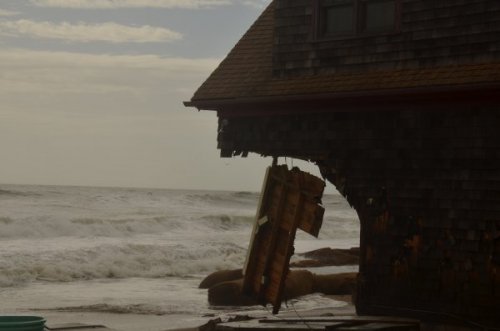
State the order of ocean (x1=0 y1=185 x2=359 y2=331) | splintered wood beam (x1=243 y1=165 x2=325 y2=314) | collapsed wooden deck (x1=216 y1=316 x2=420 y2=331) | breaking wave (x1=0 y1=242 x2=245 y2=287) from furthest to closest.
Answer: breaking wave (x1=0 y1=242 x2=245 y2=287)
ocean (x1=0 y1=185 x2=359 y2=331)
splintered wood beam (x1=243 y1=165 x2=325 y2=314)
collapsed wooden deck (x1=216 y1=316 x2=420 y2=331)

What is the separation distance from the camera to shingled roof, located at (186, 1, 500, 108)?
13.4 m

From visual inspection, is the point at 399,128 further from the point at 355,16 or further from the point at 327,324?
the point at 327,324

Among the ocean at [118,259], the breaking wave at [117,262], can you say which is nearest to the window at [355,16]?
the ocean at [118,259]

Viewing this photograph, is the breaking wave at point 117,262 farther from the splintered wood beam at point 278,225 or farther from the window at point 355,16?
the window at point 355,16

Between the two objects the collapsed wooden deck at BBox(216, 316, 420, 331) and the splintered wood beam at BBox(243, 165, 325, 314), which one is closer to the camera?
the collapsed wooden deck at BBox(216, 316, 420, 331)

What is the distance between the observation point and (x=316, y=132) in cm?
1512

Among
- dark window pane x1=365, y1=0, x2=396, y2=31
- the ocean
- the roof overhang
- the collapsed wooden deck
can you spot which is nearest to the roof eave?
the roof overhang

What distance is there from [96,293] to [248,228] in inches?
1349

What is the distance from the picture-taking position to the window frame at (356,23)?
14398 millimetres

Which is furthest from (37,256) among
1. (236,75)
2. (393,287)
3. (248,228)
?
(248,228)

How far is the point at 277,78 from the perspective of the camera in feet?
51.8

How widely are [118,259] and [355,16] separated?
20981 mm

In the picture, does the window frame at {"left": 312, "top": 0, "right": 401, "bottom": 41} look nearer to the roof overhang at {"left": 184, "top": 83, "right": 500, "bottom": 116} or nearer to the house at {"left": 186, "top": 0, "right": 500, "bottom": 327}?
the house at {"left": 186, "top": 0, "right": 500, "bottom": 327}

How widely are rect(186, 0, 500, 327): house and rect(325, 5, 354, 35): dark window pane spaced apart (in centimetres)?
2
